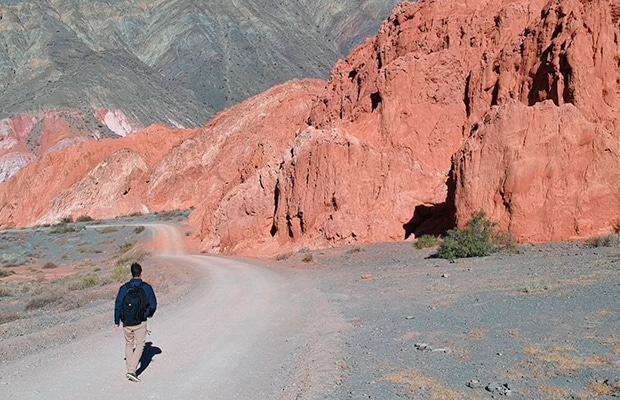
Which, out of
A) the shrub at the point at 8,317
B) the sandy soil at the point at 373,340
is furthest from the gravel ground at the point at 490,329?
the shrub at the point at 8,317

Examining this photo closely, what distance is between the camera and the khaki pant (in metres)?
7.68

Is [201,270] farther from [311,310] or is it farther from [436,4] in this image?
[436,4]

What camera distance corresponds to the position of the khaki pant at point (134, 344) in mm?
7684

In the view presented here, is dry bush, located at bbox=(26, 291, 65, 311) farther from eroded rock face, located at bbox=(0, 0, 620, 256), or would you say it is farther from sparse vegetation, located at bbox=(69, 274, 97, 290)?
eroded rock face, located at bbox=(0, 0, 620, 256)

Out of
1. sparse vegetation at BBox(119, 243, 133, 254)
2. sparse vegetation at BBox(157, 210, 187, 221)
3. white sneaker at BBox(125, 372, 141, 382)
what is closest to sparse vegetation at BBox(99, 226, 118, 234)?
sparse vegetation at BBox(119, 243, 133, 254)

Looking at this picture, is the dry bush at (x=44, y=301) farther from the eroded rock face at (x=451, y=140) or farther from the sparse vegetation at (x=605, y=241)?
the sparse vegetation at (x=605, y=241)

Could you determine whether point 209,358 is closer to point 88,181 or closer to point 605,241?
point 605,241

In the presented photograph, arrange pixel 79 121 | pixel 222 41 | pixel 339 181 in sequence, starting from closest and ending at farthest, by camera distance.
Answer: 1. pixel 339 181
2. pixel 79 121
3. pixel 222 41

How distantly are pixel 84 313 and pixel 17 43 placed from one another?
142562 millimetres

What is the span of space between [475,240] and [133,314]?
11.6 metres

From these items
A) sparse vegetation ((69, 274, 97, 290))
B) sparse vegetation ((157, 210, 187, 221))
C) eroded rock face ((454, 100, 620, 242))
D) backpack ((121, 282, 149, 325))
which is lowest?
sparse vegetation ((69, 274, 97, 290))

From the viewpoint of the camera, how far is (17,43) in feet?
442

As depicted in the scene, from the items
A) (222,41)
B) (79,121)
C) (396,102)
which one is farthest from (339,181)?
(222,41)

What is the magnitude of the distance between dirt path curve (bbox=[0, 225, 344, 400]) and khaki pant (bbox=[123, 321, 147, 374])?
247 mm
